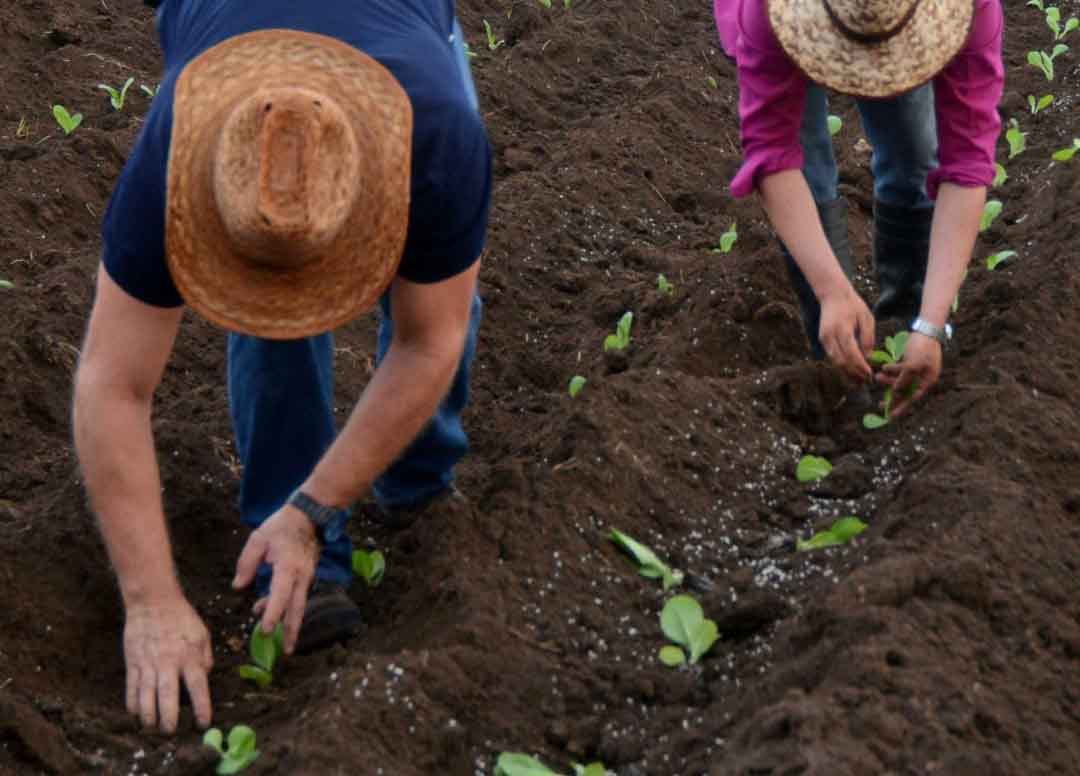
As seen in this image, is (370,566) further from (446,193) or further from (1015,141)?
(1015,141)

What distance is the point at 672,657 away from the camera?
9.96 ft

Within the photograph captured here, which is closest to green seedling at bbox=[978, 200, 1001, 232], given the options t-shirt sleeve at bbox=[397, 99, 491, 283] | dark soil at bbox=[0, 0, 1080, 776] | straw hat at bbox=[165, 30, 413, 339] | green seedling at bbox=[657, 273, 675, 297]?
dark soil at bbox=[0, 0, 1080, 776]

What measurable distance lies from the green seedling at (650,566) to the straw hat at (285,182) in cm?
112

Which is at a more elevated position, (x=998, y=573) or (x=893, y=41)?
(x=893, y=41)

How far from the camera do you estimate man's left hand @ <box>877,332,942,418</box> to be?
3523mm

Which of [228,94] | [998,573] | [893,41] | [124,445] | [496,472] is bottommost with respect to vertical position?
[496,472]

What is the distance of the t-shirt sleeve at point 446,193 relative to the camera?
2502mm

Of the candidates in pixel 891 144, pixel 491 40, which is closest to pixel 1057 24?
pixel 491 40

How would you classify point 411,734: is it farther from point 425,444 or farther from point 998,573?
point 998,573

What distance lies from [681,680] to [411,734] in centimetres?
52

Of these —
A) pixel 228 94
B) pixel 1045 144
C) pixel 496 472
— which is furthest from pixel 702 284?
pixel 228 94

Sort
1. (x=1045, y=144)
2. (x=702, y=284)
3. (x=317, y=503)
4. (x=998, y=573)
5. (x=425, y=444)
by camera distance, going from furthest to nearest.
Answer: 1. (x=1045, y=144)
2. (x=702, y=284)
3. (x=425, y=444)
4. (x=998, y=573)
5. (x=317, y=503)

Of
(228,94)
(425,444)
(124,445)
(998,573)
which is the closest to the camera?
(228,94)

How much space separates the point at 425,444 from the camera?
11.4 ft
